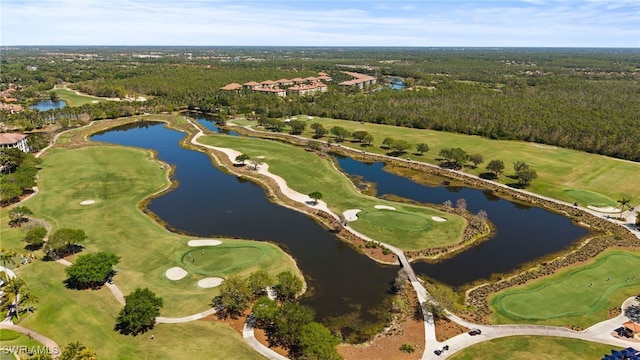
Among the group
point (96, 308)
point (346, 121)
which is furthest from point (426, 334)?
point (346, 121)

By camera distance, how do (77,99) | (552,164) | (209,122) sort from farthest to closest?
(77,99) → (209,122) → (552,164)

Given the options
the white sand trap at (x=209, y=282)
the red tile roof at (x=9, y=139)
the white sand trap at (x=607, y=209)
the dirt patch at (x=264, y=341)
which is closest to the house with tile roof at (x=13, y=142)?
the red tile roof at (x=9, y=139)

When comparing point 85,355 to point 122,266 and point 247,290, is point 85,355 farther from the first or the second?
point 122,266

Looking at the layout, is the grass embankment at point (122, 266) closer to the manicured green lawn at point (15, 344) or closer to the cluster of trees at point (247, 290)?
the manicured green lawn at point (15, 344)

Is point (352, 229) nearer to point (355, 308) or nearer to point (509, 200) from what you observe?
point (355, 308)

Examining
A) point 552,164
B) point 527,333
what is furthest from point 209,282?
point 552,164

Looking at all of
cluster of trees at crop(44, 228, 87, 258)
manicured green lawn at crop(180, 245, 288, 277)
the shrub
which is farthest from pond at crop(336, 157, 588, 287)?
cluster of trees at crop(44, 228, 87, 258)
